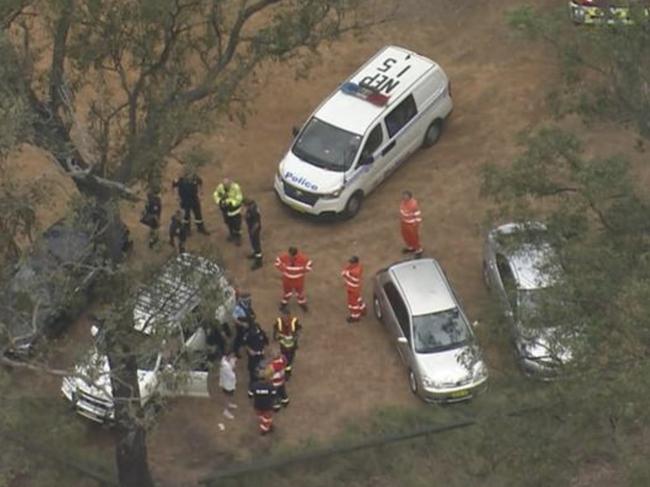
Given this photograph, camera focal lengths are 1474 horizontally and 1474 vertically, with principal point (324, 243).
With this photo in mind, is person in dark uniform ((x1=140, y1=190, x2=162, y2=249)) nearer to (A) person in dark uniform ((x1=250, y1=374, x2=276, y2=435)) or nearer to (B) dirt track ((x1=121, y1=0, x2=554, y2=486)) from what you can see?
(B) dirt track ((x1=121, y1=0, x2=554, y2=486))

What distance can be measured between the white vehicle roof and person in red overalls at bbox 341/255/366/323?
1.86 ft

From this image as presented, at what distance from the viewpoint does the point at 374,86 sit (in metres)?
26.8

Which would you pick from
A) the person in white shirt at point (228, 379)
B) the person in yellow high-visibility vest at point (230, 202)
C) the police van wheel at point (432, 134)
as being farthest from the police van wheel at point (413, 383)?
the police van wheel at point (432, 134)

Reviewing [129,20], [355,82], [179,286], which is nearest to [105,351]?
[179,286]

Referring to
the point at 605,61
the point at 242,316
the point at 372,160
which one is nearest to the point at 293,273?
the point at 242,316

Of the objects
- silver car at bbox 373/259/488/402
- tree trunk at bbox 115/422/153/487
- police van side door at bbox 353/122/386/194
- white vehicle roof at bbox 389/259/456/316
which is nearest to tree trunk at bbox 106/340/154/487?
tree trunk at bbox 115/422/153/487

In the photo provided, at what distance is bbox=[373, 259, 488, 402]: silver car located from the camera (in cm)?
2205

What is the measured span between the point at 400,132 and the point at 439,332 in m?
5.35

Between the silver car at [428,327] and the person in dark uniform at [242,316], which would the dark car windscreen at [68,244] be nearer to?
the person in dark uniform at [242,316]

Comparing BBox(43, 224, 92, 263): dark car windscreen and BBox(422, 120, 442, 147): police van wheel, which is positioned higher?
BBox(43, 224, 92, 263): dark car windscreen

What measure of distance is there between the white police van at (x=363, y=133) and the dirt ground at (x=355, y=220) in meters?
0.53

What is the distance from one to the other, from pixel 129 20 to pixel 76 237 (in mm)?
2831

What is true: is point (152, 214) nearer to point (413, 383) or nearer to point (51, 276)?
point (413, 383)

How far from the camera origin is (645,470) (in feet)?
54.3
